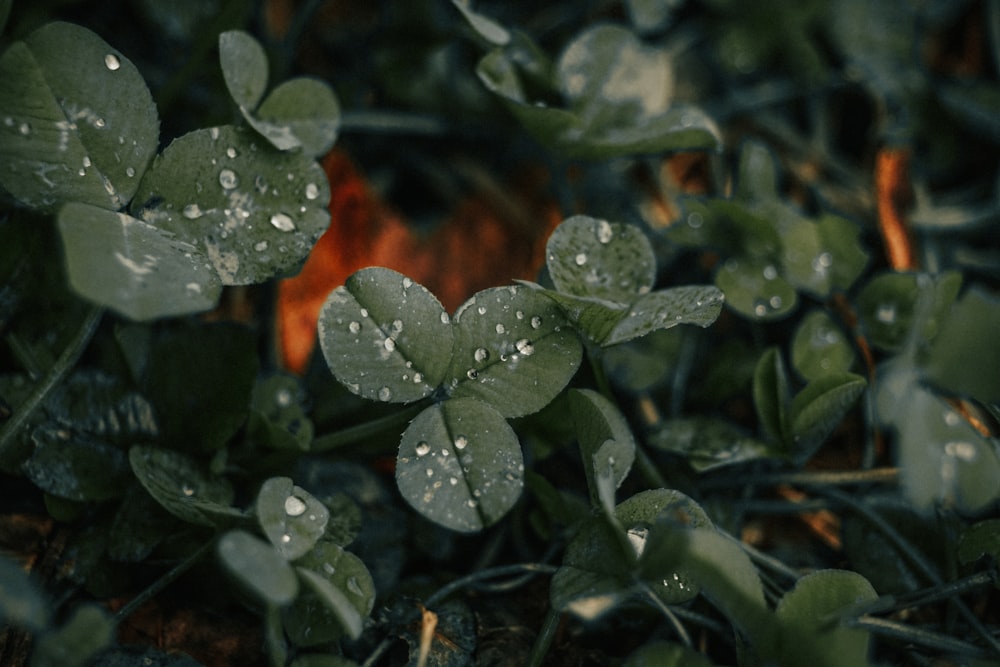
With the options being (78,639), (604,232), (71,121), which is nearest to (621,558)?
(604,232)

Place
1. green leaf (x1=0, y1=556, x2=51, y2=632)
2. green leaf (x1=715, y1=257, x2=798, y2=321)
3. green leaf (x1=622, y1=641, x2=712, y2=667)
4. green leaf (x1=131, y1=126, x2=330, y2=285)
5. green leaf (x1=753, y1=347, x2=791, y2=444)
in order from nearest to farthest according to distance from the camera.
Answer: green leaf (x1=0, y1=556, x2=51, y2=632)
green leaf (x1=622, y1=641, x2=712, y2=667)
green leaf (x1=131, y1=126, x2=330, y2=285)
green leaf (x1=753, y1=347, x2=791, y2=444)
green leaf (x1=715, y1=257, x2=798, y2=321)

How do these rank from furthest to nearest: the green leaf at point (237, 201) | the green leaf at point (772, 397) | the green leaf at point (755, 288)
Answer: the green leaf at point (755, 288) → the green leaf at point (772, 397) → the green leaf at point (237, 201)

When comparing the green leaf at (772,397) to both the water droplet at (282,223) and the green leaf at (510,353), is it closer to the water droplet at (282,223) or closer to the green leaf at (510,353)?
the green leaf at (510,353)

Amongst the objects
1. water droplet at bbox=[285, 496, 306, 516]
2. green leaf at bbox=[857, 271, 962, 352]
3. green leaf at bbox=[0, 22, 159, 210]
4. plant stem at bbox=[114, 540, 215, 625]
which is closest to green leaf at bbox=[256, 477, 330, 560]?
water droplet at bbox=[285, 496, 306, 516]

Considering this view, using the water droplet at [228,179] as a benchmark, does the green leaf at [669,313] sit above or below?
below

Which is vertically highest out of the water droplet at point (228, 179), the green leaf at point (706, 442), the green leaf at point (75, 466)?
the water droplet at point (228, 179)

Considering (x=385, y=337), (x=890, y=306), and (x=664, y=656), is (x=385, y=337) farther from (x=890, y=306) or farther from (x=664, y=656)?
(x=890, y=306)

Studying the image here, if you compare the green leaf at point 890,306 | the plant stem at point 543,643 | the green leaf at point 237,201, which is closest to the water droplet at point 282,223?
the green leaf at point 237,201

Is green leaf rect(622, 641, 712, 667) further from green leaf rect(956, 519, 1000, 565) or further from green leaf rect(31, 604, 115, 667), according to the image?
green leaf rect(31, 604, 115, 667)
